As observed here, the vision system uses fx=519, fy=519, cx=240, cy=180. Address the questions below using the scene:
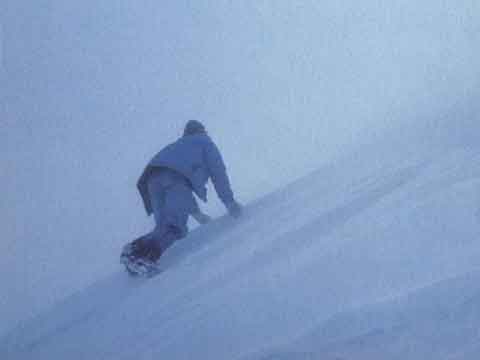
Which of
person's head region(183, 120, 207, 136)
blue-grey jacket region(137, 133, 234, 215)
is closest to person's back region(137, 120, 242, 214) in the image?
blue-grey jacket region(137, 133, 234, 215)

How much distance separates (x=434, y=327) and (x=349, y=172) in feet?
11.5

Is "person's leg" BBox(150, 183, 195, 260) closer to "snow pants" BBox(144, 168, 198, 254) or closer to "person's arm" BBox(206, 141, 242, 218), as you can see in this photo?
"snow pants" BBox(144, 168, 198, 254)

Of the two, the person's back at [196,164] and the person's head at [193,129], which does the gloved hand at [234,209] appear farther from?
the person's head at [193,129]

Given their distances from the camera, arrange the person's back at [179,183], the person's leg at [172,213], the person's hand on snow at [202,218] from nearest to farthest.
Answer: the person's leg at [172,213] → the person's back at [179,183] → the person's hand on snow at [202,218]

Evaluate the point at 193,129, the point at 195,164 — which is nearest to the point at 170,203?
the point at 195,164

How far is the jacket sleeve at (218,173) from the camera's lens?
14.4ft

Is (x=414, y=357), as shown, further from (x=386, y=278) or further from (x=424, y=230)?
(x=424, y=230)

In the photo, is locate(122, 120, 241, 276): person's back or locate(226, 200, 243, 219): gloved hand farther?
locate(226, 200, 243, 219): gloved hand

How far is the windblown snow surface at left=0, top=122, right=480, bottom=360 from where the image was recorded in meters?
1.55

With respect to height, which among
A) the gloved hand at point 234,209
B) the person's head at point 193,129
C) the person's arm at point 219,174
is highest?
the person's head at point 193,129

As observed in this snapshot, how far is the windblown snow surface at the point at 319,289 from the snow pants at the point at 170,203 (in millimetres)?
187

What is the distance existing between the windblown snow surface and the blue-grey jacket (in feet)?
1.28

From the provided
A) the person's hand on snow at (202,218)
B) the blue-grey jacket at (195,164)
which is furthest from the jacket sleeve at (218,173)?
the person's hand on snow at (202,218)

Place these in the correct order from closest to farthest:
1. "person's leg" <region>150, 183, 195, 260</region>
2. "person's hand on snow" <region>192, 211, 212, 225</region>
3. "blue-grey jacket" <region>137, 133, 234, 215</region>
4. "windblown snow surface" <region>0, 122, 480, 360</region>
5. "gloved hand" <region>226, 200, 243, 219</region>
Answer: "windblown snow surface" <region>0, 122, 480, 360</region> → "person's leg" <region>150, 183, 195, 260</region> → "blue-grey jacket" <region>137, 133, 234, 215</region> → "gloved hand" <region>226, 200, 243, 219</region> → "person's hand on snow" <region>192, 211, 212, 225</region>
